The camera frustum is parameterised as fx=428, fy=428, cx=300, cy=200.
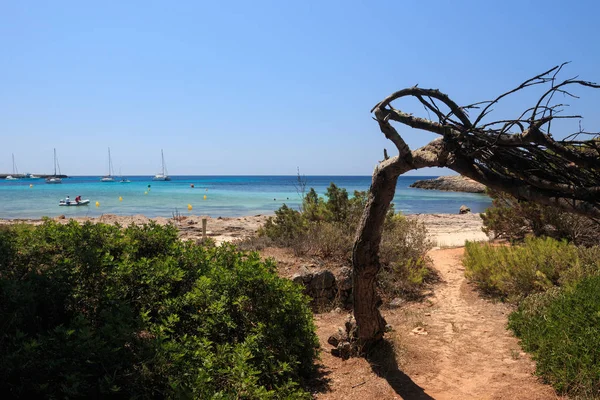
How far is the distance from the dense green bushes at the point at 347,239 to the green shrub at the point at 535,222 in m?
2.74

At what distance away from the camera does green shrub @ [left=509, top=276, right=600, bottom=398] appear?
4254mm

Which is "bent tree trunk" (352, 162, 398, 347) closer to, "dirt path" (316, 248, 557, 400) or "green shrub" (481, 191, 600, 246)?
"dirt path" (316, 248, 557, 400)

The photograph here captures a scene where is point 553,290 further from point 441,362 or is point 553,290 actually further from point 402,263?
point 402,263

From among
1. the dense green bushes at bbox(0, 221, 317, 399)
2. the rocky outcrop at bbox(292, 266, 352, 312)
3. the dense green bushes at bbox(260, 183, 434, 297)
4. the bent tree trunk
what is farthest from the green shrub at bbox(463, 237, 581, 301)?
the dense green bushes at bbox(0, 221, 317, 399)

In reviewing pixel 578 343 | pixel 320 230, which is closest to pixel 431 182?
pixel 320 230

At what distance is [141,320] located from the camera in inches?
142

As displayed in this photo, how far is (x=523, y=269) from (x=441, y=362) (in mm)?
2962

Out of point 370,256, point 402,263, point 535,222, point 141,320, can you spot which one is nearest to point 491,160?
point 370,256

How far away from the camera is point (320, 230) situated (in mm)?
9984

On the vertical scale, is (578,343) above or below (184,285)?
below

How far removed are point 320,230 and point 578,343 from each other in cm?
608

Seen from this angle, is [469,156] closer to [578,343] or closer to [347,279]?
[578,343]

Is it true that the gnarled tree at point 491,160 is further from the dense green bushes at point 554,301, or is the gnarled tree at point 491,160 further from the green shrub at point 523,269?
the green shrub at point 523,269

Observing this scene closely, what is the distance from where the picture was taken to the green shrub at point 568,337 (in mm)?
4254
